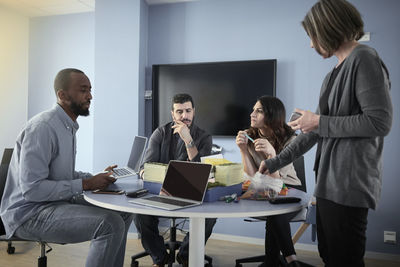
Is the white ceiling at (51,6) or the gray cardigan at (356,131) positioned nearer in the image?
the gray cardigan at (356,131)

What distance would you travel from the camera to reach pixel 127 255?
302 cm

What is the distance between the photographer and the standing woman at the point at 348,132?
3.83 feet

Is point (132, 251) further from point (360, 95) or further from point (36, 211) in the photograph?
point (360, 95)

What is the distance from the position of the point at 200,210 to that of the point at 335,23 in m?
0.88

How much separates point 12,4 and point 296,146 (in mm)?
3792

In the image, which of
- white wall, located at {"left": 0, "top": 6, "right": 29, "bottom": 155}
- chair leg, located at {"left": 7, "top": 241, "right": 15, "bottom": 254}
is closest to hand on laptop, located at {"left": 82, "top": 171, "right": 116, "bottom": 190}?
chair leg, located at {"left": 7, "top": 241, "right": 15, "bottom": 254}

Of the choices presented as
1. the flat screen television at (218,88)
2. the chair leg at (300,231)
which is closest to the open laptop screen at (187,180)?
the chair leg at (300,231)

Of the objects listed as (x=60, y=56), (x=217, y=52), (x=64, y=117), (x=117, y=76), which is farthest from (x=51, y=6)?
(x=64, y=117)

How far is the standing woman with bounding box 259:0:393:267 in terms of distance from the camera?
117 cm

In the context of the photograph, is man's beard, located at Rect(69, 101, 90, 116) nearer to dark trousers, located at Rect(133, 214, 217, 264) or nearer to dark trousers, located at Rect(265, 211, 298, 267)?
dark trousers, located at Rect(133, 214, 217, 264)

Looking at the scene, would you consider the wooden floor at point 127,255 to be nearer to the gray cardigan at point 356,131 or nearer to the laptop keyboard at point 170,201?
the laptop keyboard at point 170,201

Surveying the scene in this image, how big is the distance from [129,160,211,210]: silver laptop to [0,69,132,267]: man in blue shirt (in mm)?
294

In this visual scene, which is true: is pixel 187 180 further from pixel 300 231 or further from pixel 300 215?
pixel 300 231

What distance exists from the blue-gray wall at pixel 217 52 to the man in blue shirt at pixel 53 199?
1754 millimetres
